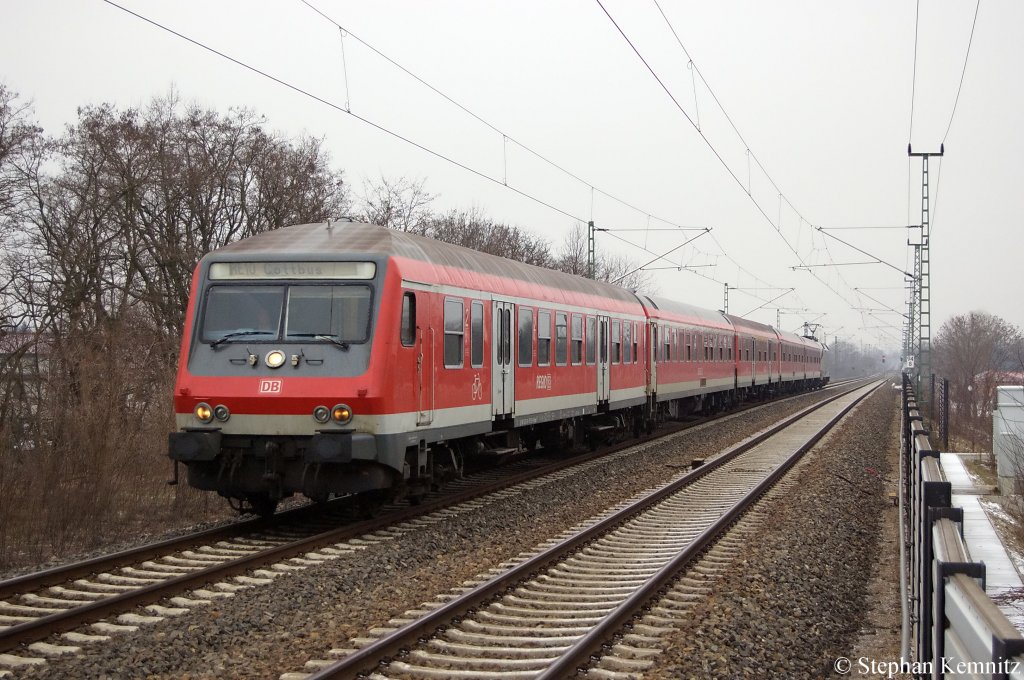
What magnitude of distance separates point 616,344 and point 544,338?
4.86 metres

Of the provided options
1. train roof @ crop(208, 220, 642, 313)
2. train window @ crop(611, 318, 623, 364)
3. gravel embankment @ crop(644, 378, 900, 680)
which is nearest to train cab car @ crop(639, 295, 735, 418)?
train window @ crop(611, 318, 623, 364)

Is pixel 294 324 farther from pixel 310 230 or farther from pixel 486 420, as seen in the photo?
pixel 486 420

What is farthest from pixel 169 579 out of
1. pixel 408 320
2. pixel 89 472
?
pixel 89 472

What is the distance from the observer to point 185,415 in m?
10.7

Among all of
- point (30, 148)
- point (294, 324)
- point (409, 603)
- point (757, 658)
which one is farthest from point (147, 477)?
point (30, 148)

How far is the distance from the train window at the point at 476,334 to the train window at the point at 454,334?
27 cm

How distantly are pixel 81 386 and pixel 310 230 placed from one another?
13.5 ft

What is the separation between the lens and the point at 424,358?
11656 mm

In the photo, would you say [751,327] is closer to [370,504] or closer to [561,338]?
Answer: [561,338]

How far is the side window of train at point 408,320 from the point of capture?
11.1 m

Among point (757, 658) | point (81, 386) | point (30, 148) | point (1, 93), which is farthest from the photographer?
point (30, 148)

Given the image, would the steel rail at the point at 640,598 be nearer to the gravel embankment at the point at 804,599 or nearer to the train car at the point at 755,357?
the gravel embankment at the point at 804,599

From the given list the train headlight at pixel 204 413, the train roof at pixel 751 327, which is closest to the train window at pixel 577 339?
the train headlight at pixel 204 413

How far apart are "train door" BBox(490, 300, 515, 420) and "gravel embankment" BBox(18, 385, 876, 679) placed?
145cm
